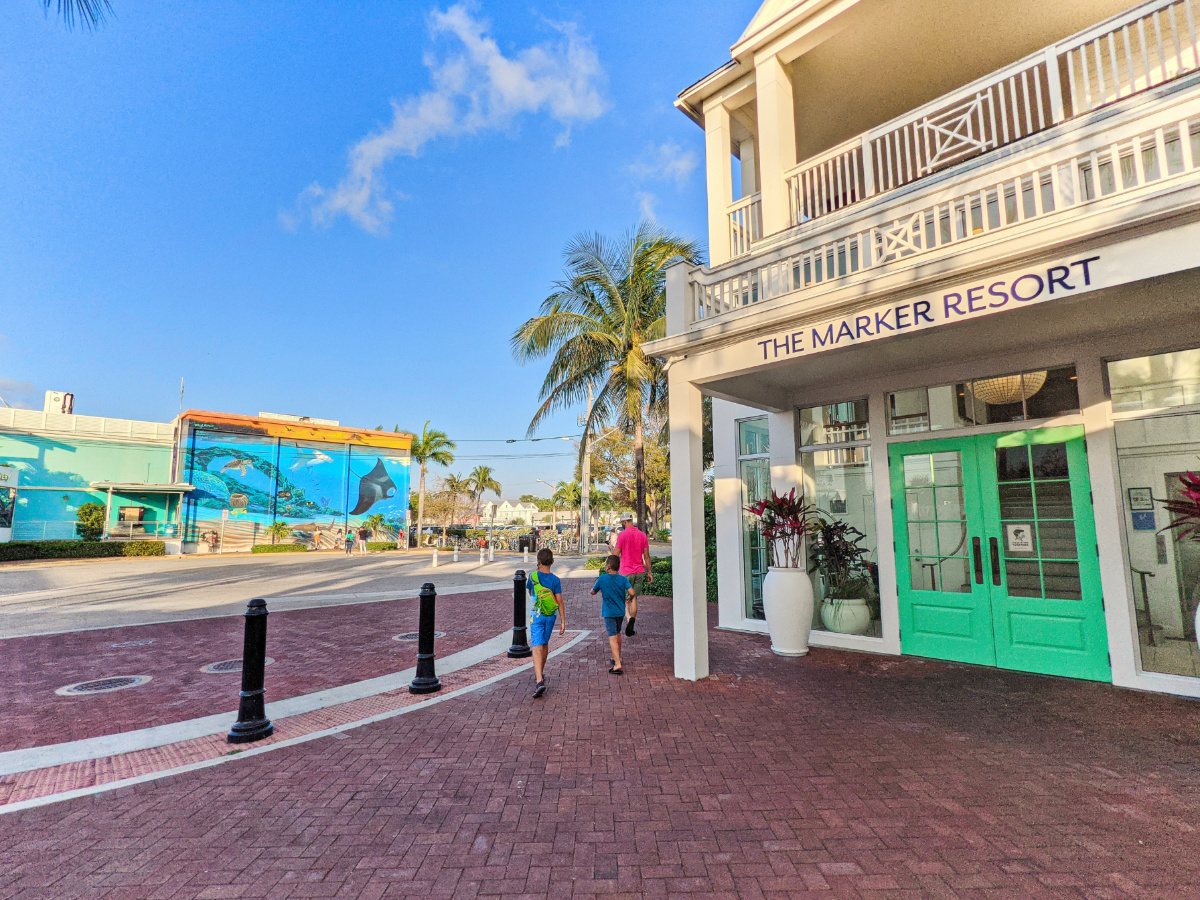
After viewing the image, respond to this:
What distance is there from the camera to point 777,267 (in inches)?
233

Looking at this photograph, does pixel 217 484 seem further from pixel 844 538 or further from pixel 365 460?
pixel 844 538

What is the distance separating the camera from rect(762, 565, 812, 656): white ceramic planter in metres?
6.79

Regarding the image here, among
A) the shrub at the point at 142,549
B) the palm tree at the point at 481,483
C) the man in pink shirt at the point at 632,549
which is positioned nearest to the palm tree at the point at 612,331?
the man in pink shirt at the point at 632,549

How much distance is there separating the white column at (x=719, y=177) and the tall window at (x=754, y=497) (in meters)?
2.76

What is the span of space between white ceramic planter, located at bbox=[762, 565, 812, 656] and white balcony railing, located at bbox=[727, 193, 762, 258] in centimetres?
487

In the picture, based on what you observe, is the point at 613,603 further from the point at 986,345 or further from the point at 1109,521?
the point at 1109,521

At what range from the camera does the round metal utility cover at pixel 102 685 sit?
227 inches

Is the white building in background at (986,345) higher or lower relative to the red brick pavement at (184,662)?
higher

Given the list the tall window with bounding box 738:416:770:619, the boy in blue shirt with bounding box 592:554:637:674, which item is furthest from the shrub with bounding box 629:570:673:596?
the boy in blue shirt with bounding box 592:554:637:674

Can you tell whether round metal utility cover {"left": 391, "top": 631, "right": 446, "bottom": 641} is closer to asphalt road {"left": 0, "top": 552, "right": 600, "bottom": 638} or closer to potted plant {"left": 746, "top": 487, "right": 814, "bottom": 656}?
asphalt road {"left": 0, "top": 552, "right": 600, "bottom": 638}

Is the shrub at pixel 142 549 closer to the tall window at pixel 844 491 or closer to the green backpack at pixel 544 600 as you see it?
the green backpack at pixel 544 600

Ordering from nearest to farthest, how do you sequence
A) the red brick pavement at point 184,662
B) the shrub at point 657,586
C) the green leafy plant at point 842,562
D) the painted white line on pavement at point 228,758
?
1. the painted white line on pavement at point 228,758
2. the red brick pavement at point 184,662
3. the green leafy plant at point 842,562
4. the shrub at point 657,586

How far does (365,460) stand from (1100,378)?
125ft

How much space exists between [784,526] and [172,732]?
633cm
